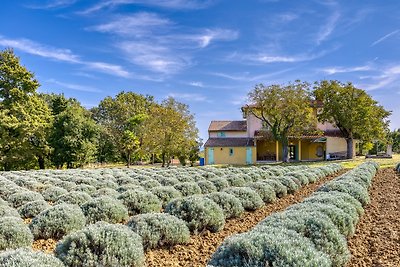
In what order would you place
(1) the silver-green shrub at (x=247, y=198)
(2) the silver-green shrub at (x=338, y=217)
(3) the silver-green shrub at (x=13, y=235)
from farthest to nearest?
1. (1) the silver-green shrub at (x=247, y=198)
2. (2) the silver-green shrub at (x=338, y=217)
3. (3) the silver-green shrub at (x=13, y=235)

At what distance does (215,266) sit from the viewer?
407 cm

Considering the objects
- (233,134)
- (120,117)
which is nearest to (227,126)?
(233,134)

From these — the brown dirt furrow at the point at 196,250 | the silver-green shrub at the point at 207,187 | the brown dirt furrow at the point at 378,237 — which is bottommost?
the brown dirt furrow at the point at 196,250

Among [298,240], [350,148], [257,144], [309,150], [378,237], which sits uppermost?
[257,144]

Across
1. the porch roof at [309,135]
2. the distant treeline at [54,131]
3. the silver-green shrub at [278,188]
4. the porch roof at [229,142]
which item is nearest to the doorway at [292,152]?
the porch roof at [309,135]

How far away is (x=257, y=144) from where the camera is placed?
45062 mm

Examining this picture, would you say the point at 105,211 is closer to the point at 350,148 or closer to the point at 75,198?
the point at 75,198

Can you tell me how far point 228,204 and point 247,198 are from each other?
1.31m

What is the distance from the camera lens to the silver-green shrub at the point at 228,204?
8.80 metres

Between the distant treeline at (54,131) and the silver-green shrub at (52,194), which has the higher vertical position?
the distant treeline at (54,131)

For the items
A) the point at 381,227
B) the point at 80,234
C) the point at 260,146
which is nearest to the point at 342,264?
the point at 381,227

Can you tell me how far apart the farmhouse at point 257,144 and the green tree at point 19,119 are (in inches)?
717

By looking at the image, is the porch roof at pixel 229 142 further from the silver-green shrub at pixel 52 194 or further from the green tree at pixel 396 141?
the green tree at pixel 396 141

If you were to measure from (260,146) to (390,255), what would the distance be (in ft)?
131
